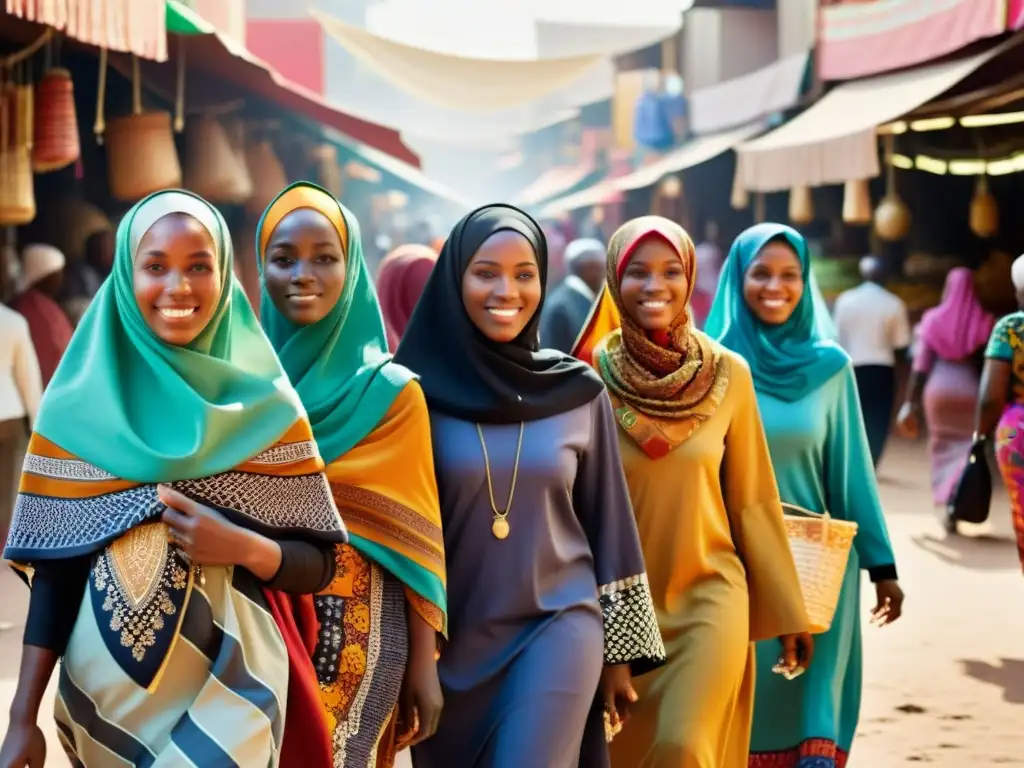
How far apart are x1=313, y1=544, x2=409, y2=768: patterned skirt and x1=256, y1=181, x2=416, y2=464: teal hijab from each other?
29 centimetres

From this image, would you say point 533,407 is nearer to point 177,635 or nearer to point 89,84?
point 177,635

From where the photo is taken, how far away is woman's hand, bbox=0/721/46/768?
10.2 feet

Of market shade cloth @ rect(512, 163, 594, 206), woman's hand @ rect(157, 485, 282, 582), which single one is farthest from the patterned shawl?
market shade cloth @ rect(512, 163, 594, 206)

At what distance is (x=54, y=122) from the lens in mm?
9266

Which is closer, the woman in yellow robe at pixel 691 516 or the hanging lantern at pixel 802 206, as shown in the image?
the woman in yellow robe at pixel 691 516

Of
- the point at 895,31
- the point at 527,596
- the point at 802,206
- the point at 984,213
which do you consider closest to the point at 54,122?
the point at 527,596

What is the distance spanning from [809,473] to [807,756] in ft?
2.90

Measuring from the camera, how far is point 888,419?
44.2ft

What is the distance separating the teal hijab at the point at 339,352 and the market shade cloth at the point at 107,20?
3.85 metres

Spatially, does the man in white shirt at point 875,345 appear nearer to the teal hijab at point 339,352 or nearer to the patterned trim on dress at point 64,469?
the teal hijab at point 339,352

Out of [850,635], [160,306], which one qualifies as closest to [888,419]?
[850,635]

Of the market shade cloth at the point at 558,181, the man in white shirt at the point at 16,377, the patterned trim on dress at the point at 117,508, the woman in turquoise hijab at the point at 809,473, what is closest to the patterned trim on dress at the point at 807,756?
the woman in turquoise hijab at the point at 809,473

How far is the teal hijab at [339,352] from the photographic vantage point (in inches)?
152

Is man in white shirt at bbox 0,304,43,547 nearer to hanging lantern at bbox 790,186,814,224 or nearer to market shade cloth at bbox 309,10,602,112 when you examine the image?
hanging lantern at bbox 790,186,814,224
